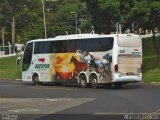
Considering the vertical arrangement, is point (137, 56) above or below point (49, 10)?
below

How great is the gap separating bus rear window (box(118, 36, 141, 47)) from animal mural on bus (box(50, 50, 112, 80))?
165 cm

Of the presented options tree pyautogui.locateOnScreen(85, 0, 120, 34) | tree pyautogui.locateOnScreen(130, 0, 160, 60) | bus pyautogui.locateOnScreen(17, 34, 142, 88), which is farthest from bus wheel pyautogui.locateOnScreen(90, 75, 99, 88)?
tree pyautogui.locateOnScreen(85, 0, 120, 34)

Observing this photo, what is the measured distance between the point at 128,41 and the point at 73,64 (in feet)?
13.6

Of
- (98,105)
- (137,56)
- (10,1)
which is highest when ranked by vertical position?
(10,1)

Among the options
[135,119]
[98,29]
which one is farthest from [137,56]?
[98,29]

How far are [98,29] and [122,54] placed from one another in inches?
1288

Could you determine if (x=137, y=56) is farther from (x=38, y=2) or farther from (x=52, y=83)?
(x=38, y=2)

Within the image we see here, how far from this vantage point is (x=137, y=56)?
104ft

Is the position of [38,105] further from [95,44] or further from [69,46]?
[69,46]

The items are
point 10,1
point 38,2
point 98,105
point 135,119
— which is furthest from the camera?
point 38,2

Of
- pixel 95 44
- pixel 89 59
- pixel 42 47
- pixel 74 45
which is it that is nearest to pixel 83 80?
pixel 89 59

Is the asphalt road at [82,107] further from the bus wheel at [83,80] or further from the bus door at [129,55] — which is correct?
the bus wheel at [83,80]

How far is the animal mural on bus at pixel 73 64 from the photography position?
1254 inches

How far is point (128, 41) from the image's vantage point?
103 feet
